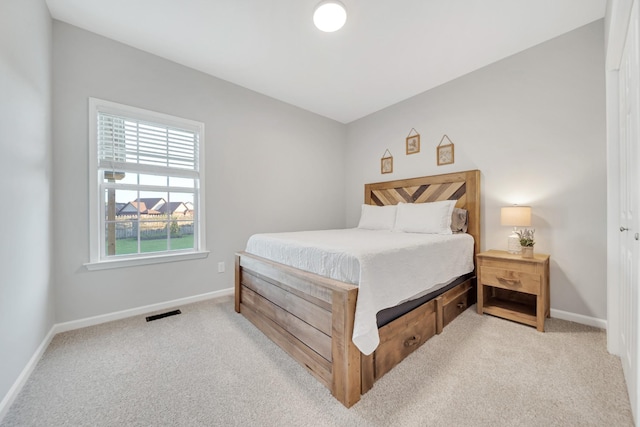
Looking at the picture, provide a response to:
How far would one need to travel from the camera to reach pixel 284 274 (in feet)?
6.15

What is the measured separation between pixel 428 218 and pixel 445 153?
98 cm

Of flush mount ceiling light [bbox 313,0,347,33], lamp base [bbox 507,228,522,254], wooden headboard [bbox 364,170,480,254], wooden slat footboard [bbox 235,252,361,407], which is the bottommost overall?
wooden slat footboard [bbox 235,252,361,407]

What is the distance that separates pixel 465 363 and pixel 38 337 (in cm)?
299

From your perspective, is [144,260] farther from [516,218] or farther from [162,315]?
[516,218]

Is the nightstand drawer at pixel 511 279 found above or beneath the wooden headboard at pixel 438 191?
beneath

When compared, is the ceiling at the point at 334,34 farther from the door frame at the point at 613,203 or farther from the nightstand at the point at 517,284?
the nightstand at the point at 517,284

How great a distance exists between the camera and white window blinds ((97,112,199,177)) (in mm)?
2412

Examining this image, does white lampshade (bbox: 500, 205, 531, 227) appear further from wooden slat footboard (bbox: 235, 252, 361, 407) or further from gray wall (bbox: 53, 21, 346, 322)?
gray wall (bbox: 53, 21, 346, 322)

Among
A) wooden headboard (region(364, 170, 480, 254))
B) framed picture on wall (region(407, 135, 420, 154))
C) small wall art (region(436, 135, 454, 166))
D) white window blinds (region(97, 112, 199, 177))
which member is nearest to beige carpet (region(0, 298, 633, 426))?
wooden headboard (region(364, 170, 480, 254))

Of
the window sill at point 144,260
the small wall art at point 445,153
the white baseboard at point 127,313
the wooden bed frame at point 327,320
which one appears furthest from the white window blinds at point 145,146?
the small wall art at point 445,153

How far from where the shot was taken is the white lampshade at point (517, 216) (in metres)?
2.30

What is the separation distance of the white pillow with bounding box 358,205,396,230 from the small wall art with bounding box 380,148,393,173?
727mm

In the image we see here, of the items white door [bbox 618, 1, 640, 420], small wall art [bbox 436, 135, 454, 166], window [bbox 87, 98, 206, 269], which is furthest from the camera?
small wall art [bbox 436, 135, 454, 166]

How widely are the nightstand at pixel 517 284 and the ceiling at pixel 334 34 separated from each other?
2.06 metres
